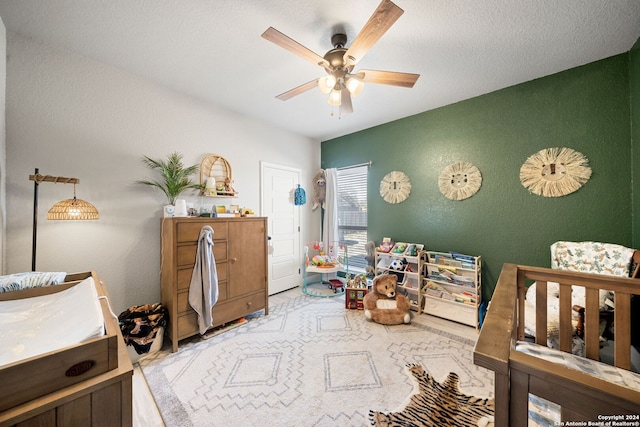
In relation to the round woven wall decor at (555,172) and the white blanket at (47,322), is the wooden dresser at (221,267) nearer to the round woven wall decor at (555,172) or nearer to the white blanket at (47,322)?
the white blanket at (47,322)

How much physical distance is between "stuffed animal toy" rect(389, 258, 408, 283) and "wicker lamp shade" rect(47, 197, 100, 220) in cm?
314

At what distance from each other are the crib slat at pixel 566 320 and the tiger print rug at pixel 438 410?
608 mm

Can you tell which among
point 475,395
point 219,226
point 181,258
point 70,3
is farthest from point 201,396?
point 70,3

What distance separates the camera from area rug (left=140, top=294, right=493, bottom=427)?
1.49 meters

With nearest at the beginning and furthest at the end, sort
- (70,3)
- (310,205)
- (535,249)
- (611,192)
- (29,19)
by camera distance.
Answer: (70,3)
(29,19)
(611,192)
(535,249)
(310,205)

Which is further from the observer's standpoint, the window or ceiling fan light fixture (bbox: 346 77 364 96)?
→ the window

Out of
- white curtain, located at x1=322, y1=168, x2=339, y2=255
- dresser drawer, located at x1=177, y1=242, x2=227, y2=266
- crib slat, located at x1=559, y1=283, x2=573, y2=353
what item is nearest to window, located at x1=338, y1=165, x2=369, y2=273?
white curtain, located at x1=322, y1=168, x2=339, y2=255

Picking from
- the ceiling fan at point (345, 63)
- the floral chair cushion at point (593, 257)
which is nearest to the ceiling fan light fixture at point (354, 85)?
the ceiling fan at point (345, 63)

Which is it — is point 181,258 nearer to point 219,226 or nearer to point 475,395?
point 219,226

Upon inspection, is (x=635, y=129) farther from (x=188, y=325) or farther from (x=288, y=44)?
(x=188, y=325)

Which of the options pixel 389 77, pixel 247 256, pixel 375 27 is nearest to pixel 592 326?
pixel 389 77

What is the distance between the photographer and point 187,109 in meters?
2.70

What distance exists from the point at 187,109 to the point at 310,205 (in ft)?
7.82

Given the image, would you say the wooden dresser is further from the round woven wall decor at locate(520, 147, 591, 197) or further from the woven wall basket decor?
the round woven wall decor at locate(520, 147, 591, 197)
